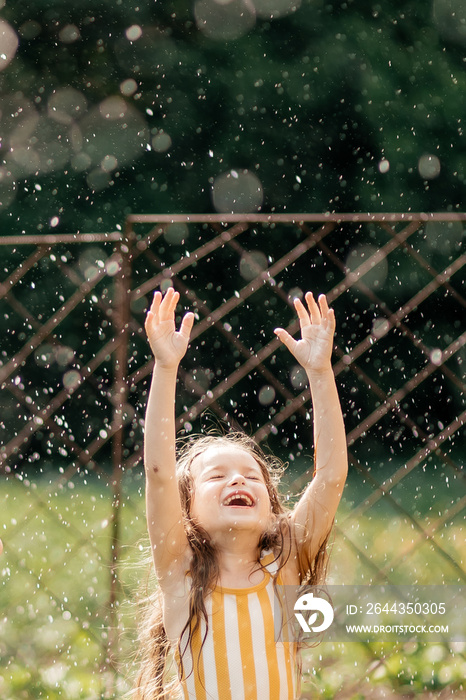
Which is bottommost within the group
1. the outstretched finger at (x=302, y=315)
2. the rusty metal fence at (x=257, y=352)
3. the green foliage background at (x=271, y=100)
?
the outstretched finger at (x=302, y=315)

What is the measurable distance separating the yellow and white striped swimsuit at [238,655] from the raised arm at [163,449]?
0.48 feet

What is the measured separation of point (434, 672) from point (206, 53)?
543 cm

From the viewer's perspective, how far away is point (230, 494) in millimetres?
1993

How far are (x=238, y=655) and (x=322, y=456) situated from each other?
49 cm

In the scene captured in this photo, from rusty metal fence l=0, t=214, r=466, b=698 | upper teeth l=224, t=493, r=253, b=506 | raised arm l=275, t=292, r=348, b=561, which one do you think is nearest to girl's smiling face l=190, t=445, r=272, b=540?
upper teeth l=224, t=493, r=253, b=506

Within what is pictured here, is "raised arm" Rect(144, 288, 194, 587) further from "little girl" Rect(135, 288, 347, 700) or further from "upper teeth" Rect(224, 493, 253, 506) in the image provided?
"upper teeth" Rect(224, 493, 253, 506)

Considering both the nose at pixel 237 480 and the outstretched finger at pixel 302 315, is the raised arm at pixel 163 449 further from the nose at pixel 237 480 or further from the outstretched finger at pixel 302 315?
the outstretched finger at pixel 302 315

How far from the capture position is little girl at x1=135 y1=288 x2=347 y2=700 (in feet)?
6.25

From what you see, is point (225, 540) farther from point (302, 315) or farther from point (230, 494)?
point (302, 315)

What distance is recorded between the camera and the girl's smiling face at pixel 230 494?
1.97 meters

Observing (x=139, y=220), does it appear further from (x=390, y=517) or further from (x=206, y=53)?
(x=206, y=53)

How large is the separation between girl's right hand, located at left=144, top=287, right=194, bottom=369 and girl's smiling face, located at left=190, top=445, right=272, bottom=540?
0.92 ft

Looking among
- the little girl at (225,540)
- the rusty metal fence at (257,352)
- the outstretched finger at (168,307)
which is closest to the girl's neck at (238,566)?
the little girl at (225,540)

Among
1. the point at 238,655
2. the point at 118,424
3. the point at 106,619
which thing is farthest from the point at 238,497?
the point at 106,619
